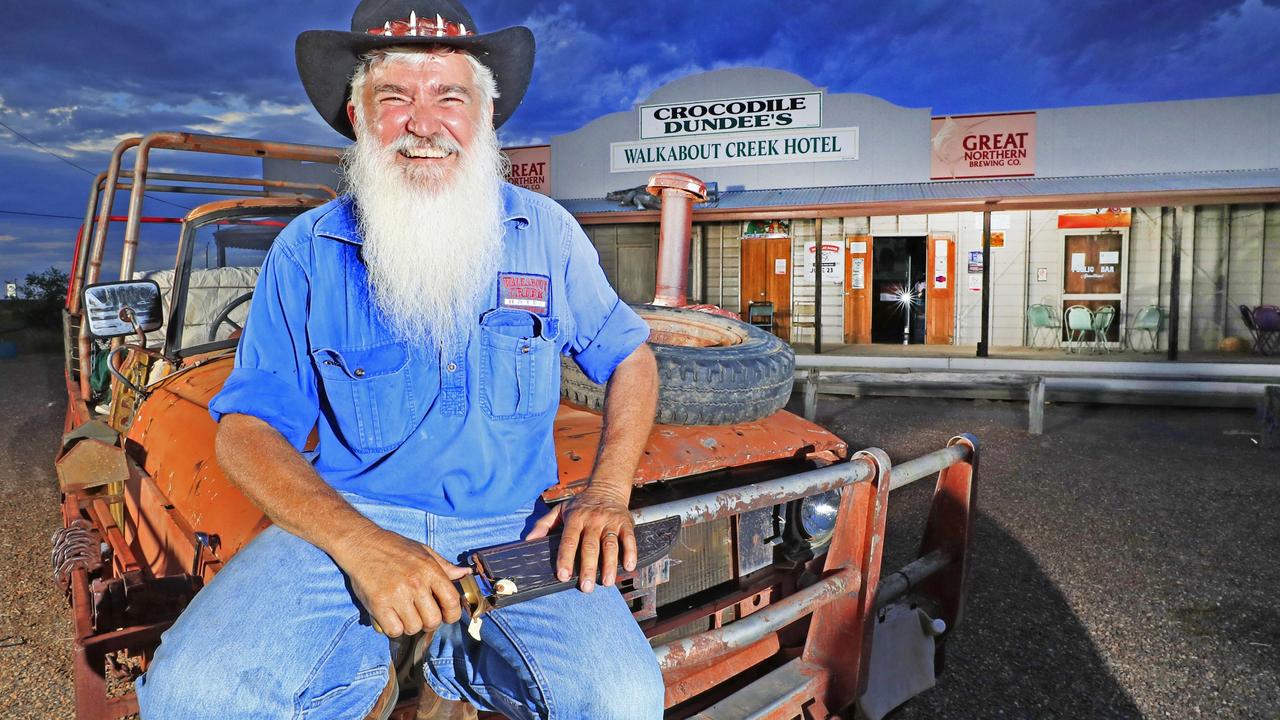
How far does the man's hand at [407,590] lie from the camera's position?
136cm

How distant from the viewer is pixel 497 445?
1820 millimetres

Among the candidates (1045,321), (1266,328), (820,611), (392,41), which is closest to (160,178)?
(392,41)

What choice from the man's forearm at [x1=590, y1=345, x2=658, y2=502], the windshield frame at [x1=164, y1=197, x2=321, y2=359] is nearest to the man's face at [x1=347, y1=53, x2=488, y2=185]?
the man's forearm at [x1=590, y1=345, x2=658, y2=502]

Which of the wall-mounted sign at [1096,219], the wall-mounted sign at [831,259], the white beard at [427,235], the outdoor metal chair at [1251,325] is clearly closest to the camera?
the white beard at [427,235]

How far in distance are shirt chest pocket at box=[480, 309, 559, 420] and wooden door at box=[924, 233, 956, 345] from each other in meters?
15.1

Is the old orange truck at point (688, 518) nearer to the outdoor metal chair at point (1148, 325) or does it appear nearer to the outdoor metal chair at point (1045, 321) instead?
the outdoor metal chair at point (1045, 321)

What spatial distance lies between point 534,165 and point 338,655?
16876 millimetres

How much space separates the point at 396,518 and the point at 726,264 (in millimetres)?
15550

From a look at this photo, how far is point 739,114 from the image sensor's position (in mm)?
16000

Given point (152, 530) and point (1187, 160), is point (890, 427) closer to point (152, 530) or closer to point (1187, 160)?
point (152, 530)

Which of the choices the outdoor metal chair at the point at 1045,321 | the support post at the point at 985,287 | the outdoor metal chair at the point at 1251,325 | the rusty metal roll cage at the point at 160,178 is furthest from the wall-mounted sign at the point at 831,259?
the rusty metal roll cage at the point at 160,178

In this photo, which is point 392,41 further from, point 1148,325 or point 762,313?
point 1148,325

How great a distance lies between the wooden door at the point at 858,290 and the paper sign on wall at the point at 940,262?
3.93 feet

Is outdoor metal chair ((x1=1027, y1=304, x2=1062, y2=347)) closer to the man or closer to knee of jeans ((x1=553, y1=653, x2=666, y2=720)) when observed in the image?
A: the man
